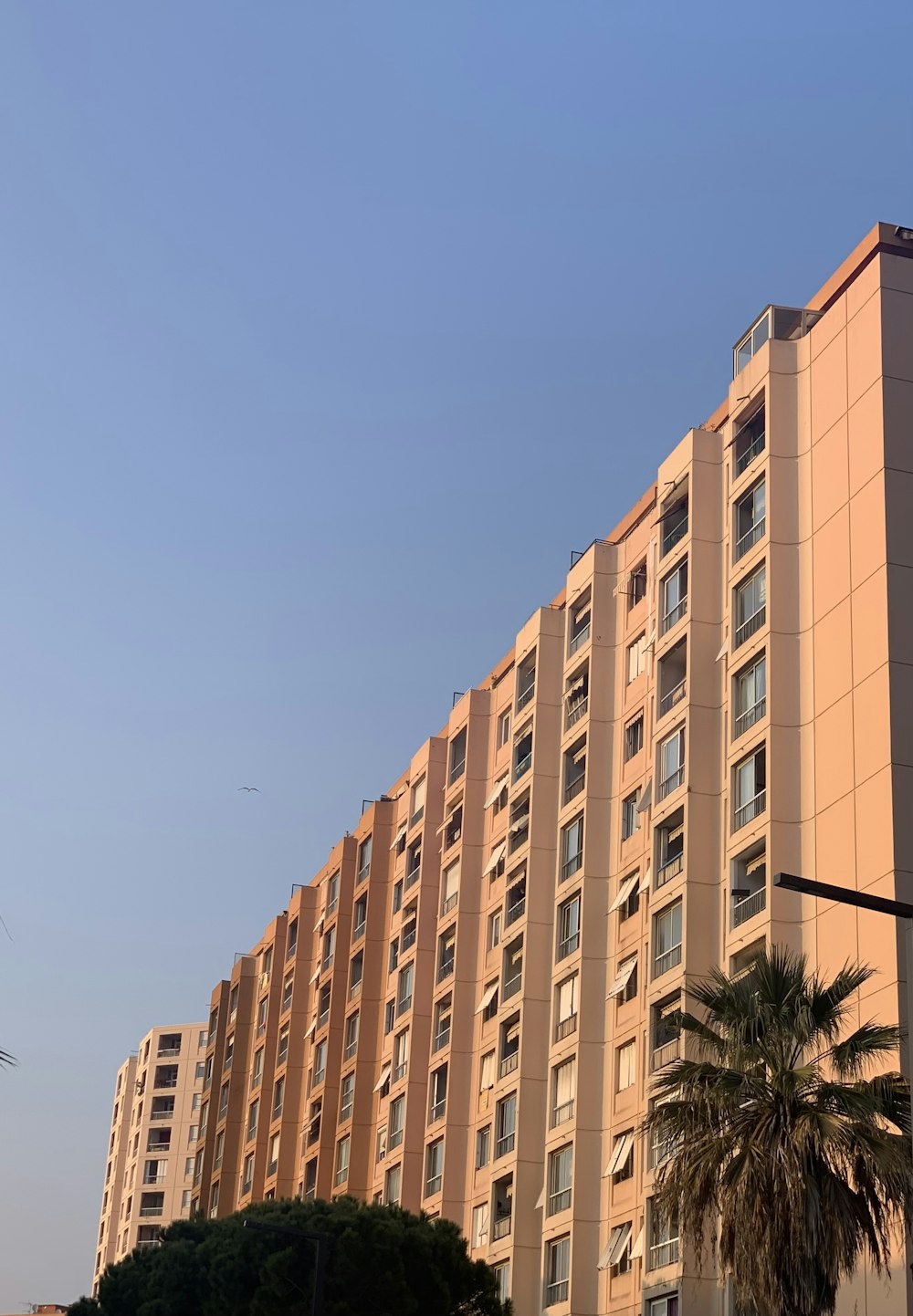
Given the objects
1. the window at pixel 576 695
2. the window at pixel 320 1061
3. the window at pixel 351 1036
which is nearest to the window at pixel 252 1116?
the window at pixel 320 1061

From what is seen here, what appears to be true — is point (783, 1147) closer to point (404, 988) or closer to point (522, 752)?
point (522, 752)

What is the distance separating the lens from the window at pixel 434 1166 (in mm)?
60062

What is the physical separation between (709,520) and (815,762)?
9.59 metres

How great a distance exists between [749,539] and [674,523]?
465 centimetres

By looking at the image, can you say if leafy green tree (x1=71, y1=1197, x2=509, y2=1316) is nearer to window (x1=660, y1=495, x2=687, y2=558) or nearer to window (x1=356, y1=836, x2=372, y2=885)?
window (x1=660, y1=495, x2=687, y2=558)

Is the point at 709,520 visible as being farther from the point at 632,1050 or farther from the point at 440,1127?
the point at 440,1127

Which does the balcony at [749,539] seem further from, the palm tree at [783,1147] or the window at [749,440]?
the palm tree at [783,1147]

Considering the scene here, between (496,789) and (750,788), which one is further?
(496,789)

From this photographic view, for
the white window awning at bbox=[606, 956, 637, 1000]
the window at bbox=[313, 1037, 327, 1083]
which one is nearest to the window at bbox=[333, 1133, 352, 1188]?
the window at bbox=[313, 1037, 327, 1083]

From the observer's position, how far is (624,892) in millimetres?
50125

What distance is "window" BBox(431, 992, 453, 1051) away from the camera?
203 feet

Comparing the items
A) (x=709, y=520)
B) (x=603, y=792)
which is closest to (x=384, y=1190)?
(x=603, y=792)

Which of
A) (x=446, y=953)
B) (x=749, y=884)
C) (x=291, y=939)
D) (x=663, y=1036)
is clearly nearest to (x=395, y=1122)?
(x=446, y=953)

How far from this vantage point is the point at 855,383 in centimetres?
4378
